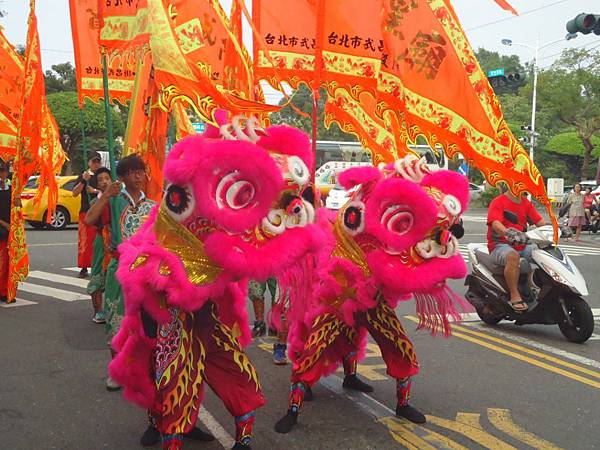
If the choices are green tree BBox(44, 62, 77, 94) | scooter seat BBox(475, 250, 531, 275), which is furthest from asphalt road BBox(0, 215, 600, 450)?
green tree BBox(44, 62, 77, 94)

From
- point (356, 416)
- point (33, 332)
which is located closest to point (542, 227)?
point (356, 416)

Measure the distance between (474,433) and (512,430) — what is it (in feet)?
0.81

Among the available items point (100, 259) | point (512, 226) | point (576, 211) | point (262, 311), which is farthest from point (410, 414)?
point (576, 211)

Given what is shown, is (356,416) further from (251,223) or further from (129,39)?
(129,39)

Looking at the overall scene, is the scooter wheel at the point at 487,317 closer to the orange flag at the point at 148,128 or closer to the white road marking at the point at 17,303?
the orange flag at the point at 148,128

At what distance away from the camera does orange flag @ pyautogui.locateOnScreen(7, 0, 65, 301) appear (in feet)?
20.8

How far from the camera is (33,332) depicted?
19.9ft

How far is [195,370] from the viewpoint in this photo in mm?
2996

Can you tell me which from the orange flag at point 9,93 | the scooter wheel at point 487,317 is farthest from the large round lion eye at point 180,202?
the orange flag at point 9,93

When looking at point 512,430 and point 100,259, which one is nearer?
point 512,430

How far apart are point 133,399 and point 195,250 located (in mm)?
881

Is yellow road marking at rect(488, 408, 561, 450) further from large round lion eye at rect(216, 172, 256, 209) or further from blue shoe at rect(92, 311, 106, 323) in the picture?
blue shoe at rect(92, 311, 106, 323)

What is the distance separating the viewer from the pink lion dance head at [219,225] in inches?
110

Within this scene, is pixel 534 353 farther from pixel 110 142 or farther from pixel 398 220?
pixel 110 142
